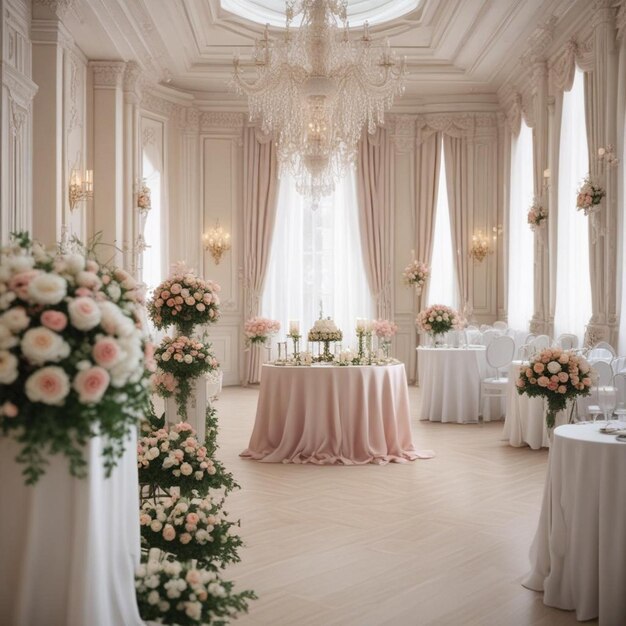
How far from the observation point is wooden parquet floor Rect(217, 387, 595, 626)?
13.9 ft

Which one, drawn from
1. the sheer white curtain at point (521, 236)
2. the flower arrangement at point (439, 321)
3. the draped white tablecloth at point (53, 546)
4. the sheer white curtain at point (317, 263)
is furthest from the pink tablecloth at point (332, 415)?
the sheer white curtain at point (317, 263)

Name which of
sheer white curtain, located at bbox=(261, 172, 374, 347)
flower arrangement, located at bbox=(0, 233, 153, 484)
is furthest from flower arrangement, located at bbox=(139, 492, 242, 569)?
sheer white curtain, located at bbox=(261, 172, 374, 347)

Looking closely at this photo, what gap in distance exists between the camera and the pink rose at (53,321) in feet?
7.29

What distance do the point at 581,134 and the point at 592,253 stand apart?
1768 mm

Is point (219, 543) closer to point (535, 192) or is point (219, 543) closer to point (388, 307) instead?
point (535, 192)

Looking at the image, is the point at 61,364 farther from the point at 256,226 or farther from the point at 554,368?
the point at 256,226

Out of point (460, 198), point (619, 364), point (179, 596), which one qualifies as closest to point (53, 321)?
point (179, 596)

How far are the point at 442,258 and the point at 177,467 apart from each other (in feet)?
34.9

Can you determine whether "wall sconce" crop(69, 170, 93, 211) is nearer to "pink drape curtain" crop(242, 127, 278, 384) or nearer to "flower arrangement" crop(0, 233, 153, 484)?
"pink drape curtain" crop(242, 127, 278, 384)

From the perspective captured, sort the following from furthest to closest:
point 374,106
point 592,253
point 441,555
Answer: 1. point 592,253
2. point 374,106
3. point 441,555

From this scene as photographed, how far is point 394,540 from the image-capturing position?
5492 mm

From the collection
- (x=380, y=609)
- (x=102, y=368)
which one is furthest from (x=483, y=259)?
(x=102, y=368)

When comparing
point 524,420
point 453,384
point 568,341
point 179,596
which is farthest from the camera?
point 453,384

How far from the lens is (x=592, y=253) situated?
923 centimetres
